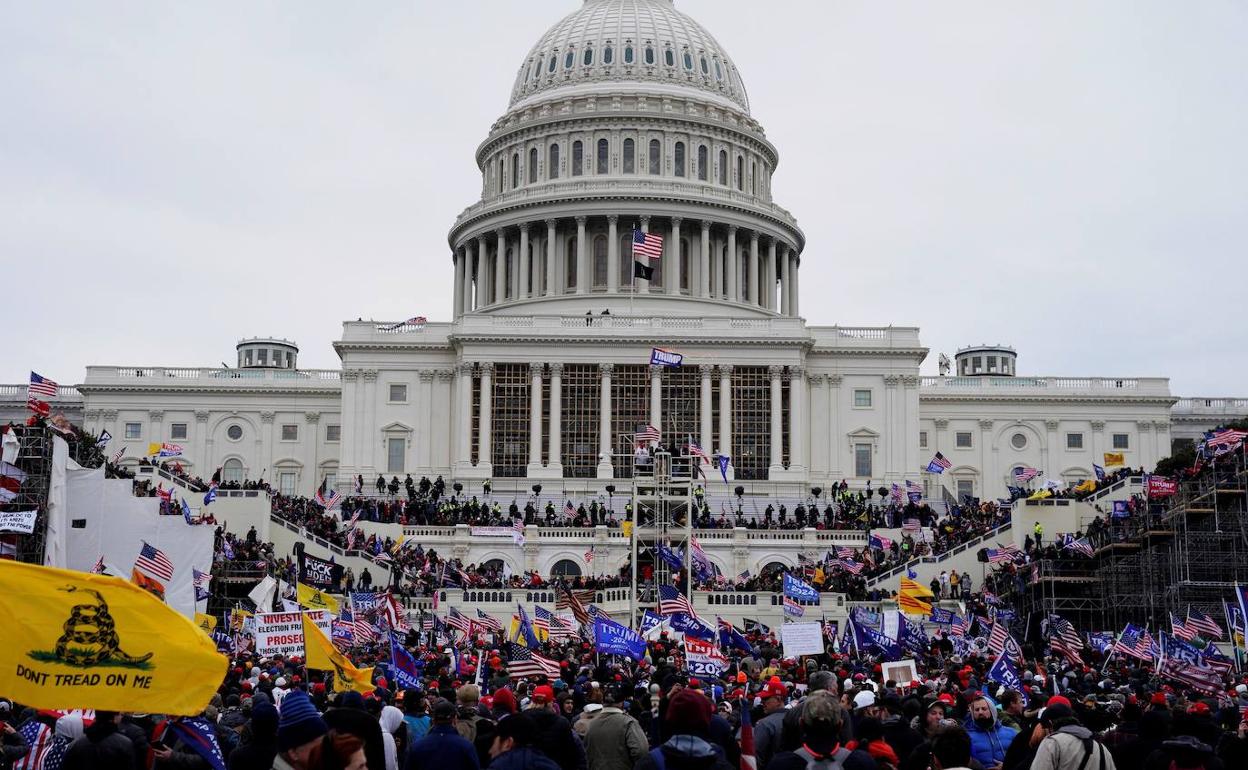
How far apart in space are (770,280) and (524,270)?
16.0 meters

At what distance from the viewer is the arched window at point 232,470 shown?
108875mm

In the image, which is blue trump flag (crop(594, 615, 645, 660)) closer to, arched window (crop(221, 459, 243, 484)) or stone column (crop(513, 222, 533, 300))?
arched window (crop(221, 459, 243, 484))

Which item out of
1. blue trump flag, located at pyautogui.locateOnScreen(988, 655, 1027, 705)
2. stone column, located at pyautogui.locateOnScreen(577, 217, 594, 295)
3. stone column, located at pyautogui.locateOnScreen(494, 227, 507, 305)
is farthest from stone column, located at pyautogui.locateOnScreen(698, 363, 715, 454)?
blue trump flag, located at pyautogui.locateOnScreen(988, 655, 1027, 705)

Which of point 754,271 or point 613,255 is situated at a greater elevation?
point 613,255

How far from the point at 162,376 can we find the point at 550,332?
27.9 metres

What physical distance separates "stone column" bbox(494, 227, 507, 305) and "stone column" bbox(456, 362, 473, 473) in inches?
635

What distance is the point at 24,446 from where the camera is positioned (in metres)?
57.1

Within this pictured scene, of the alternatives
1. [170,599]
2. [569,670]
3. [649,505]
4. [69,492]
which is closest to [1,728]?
[569,670]

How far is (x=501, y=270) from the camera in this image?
11306 cm

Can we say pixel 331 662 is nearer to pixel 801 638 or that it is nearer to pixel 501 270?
pixel 801 638

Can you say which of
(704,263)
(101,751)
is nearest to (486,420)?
(704,263)

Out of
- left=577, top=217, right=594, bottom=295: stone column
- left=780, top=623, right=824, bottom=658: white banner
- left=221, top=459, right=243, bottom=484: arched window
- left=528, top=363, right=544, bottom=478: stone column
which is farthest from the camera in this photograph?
left=577, top=217, right=594, bottom=295: stone column

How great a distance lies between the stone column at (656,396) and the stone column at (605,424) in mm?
2247

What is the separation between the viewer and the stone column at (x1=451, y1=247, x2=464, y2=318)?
115m
